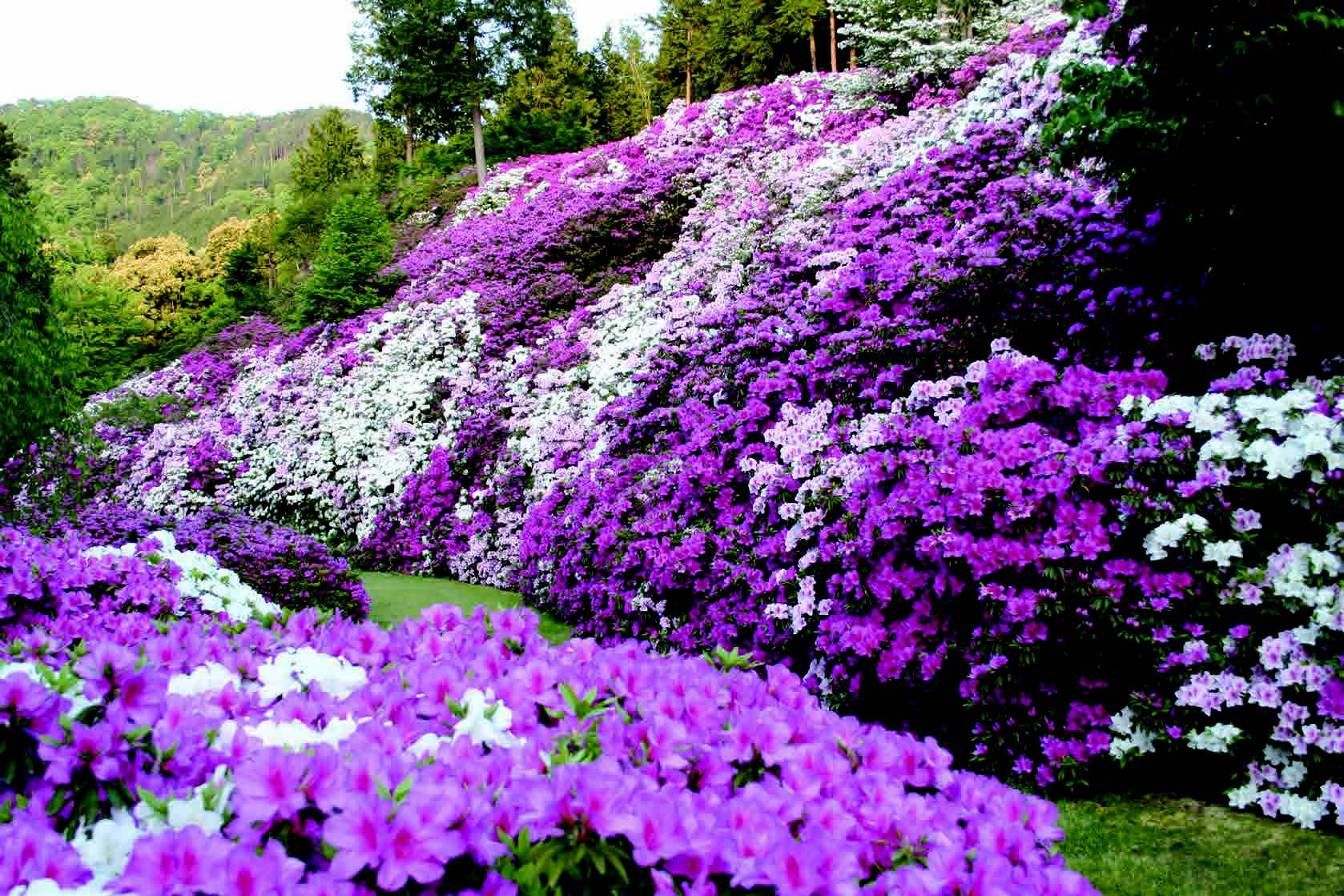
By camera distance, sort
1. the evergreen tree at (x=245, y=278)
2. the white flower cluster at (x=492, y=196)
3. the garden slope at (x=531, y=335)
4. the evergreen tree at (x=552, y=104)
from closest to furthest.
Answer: the garden slope at (x=531, y=335), the white flower cluster at (x=492, y=196), the evergreen tree at (x=245, y=278), the evergreen tree at (x=552, y=104)

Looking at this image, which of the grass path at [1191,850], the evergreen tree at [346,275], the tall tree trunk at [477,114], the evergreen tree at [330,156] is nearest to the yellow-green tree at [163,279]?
the evergreen tree at [330,156]

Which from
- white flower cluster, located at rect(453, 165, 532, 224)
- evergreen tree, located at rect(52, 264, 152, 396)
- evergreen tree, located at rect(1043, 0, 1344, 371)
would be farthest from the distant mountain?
evergreen tree, located at rect(1043, 0, 1344, 371)

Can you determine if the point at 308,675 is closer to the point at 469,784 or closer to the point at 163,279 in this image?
the point at 469,784

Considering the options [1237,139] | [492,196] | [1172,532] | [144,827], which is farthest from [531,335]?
[144,827]

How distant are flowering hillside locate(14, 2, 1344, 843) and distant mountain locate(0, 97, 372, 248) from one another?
2987 inches

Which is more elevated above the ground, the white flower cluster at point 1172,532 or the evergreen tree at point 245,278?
the evergreen tree at point 245,278

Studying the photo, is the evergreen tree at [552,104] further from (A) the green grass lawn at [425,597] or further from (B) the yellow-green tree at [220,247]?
(A) the green grass lawn at [425,597]

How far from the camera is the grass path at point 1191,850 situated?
285cm

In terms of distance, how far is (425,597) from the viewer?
8055mm

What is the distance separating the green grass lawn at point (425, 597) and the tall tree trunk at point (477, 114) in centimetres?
1714

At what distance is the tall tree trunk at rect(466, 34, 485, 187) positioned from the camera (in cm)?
2420

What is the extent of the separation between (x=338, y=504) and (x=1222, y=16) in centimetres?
1009

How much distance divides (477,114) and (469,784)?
25960 mm

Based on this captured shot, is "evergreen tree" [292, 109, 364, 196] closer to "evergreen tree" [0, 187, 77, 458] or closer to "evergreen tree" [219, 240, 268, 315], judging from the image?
"evergreen tree" [219, 240, 268, 315]
